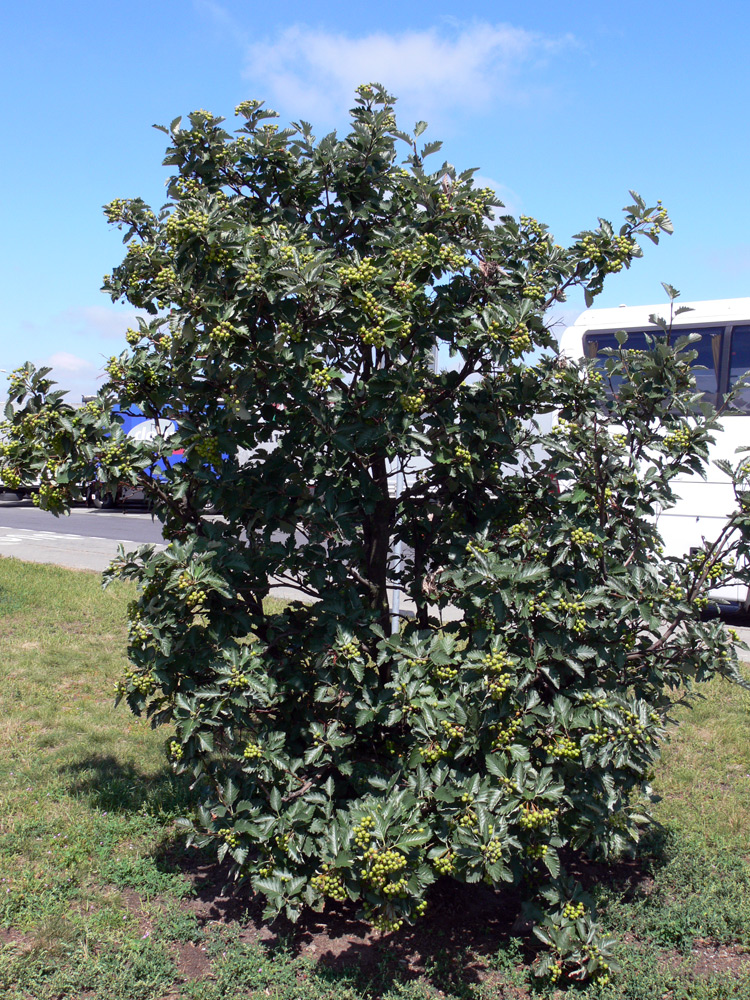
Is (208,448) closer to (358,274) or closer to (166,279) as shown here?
(166,279)

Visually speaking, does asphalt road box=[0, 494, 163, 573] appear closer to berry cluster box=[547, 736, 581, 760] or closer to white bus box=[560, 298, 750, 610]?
white bus box=[560, 298, 750, 610]

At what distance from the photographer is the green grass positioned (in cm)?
313

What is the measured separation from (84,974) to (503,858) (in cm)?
169

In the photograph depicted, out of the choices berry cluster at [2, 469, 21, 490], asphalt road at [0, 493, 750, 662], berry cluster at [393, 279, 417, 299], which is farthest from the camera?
asphalt road at [0, 493, 750, 662]

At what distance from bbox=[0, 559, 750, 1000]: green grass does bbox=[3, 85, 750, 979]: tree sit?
27 centimetres

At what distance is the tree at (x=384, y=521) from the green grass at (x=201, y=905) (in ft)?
0.88

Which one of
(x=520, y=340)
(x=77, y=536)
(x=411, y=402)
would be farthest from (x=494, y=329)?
(x=77, y=536)

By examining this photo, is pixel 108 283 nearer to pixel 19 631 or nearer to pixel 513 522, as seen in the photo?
pixel 513 522

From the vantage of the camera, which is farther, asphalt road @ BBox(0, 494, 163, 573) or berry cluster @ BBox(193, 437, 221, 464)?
asphalt road @ BBox(0, 494, 163, 573)

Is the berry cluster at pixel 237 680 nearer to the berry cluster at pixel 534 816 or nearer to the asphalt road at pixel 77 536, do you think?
the berry cluster at pixel 534 816

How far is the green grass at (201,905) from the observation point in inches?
123

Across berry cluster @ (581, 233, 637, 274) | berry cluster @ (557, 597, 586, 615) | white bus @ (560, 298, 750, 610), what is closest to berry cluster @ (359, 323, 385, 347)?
berry cluster @ (581, 233, 637, 274)

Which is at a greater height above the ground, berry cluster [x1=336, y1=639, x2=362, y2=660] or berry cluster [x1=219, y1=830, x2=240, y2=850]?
berry cluster [x1=336, y1=639, x2=362, y2=660]

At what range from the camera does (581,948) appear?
3170mm
